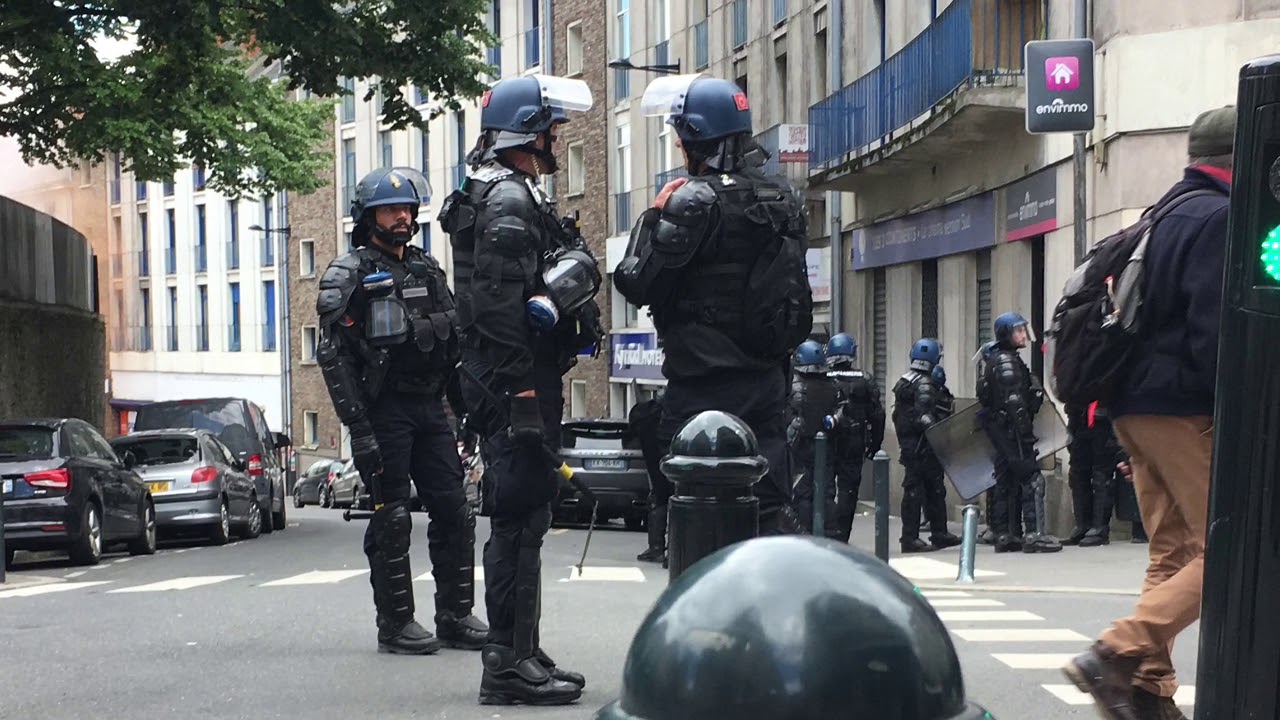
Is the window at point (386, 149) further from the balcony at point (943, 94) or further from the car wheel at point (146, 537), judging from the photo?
the car wheel at point (146, 537)

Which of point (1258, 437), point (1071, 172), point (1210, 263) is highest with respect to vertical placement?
point (1071, 172)

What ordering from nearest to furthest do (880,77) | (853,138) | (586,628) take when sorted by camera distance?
(586,628) < (880,77) < (853,138)

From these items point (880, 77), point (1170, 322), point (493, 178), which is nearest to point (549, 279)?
point (493, 178)

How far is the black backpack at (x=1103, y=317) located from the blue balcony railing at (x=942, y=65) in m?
14.2

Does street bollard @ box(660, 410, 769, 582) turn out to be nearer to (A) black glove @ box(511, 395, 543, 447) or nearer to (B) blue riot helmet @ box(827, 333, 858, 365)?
(A) black glove @ box(511, 395, 543, 447)

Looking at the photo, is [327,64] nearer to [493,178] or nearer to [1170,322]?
[493,178]

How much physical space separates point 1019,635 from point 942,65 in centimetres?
1353

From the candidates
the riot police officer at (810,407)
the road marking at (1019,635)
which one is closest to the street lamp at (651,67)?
the riot police officer at (810,407)

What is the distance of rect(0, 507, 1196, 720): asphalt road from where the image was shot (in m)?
6.80

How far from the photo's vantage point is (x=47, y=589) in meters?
13.1

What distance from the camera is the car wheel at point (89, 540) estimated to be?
56.9 ft

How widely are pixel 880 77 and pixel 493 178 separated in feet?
62.3

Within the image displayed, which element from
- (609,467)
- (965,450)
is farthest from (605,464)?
(965,450)

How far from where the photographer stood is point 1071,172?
18.5 metres
